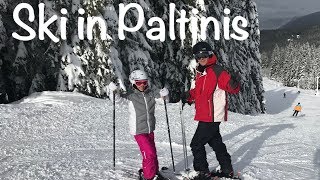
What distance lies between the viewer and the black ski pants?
20.7ft

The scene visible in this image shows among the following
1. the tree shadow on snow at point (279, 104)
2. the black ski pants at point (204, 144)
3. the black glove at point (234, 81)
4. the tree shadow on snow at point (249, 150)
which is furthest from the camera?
the tree shadow on snow at point (279, 104)

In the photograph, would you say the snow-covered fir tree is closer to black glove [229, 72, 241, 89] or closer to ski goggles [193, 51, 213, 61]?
ski goggles [193, 51, 213, 61]

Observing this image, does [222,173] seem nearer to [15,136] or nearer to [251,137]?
[15,136]

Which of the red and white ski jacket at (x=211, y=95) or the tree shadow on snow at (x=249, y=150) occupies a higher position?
the red and white ski jacket at (x=211, y=95)

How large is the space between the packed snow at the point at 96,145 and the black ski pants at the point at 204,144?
599 millimetres

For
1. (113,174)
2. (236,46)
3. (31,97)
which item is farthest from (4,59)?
(236,46)

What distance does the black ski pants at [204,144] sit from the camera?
6309 mm

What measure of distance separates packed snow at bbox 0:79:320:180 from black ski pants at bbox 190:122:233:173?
1.96 ft

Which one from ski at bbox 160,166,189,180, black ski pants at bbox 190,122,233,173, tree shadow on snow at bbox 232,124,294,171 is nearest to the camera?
black ski pants at bbox 190,122,233,173

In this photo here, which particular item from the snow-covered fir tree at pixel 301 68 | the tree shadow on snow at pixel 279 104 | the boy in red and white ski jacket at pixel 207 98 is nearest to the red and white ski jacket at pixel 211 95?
the boy in red and white ski jacket at pixel 207 98

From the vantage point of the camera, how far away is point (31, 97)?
15.1 metres

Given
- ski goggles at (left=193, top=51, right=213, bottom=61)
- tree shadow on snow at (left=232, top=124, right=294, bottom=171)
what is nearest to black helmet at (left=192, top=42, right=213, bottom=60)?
ski goggles at (left=193, top=51, right=213, bottom=61)

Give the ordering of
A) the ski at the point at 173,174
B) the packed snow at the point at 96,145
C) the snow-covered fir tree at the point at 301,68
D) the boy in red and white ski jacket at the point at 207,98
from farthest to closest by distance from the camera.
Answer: the snow-covered fir tree at the point at 301,68, the packed snow at the point at 96,145, the ski at the point at 173,174, the boy in red and white ski jacket at the point at 207,98

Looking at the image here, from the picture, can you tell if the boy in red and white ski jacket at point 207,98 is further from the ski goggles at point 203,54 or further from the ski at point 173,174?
the ski at point 173,174
